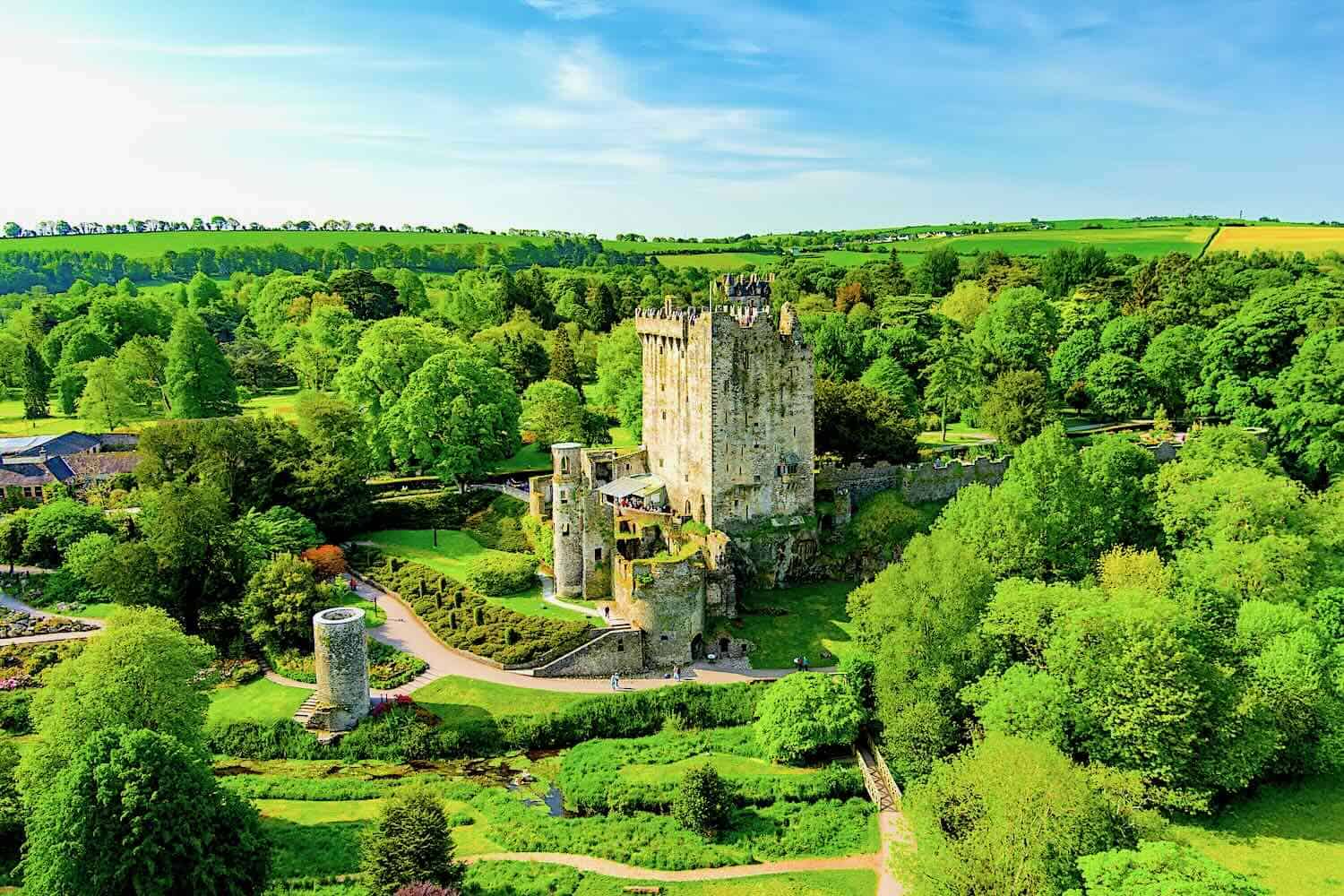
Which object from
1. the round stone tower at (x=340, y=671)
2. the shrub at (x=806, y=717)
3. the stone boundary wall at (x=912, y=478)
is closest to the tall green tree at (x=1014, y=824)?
the shrub at (x=806, y=717)

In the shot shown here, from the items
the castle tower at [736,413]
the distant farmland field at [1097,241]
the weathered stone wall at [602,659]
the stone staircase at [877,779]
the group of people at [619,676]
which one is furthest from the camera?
the distant farmland field at [1097,241]

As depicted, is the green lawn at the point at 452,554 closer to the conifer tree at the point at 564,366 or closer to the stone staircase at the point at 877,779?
the stone staircase at the point at 877,779

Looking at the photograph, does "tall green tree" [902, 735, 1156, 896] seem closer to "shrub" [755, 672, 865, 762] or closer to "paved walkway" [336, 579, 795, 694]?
"shrub" [755, 672, 865, 762]

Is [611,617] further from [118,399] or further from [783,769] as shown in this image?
[118,399]

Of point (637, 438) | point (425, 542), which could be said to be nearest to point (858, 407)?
point (637, 438)

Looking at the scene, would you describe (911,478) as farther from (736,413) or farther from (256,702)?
(256,702)

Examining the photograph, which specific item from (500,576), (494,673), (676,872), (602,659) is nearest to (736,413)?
(500,576)
